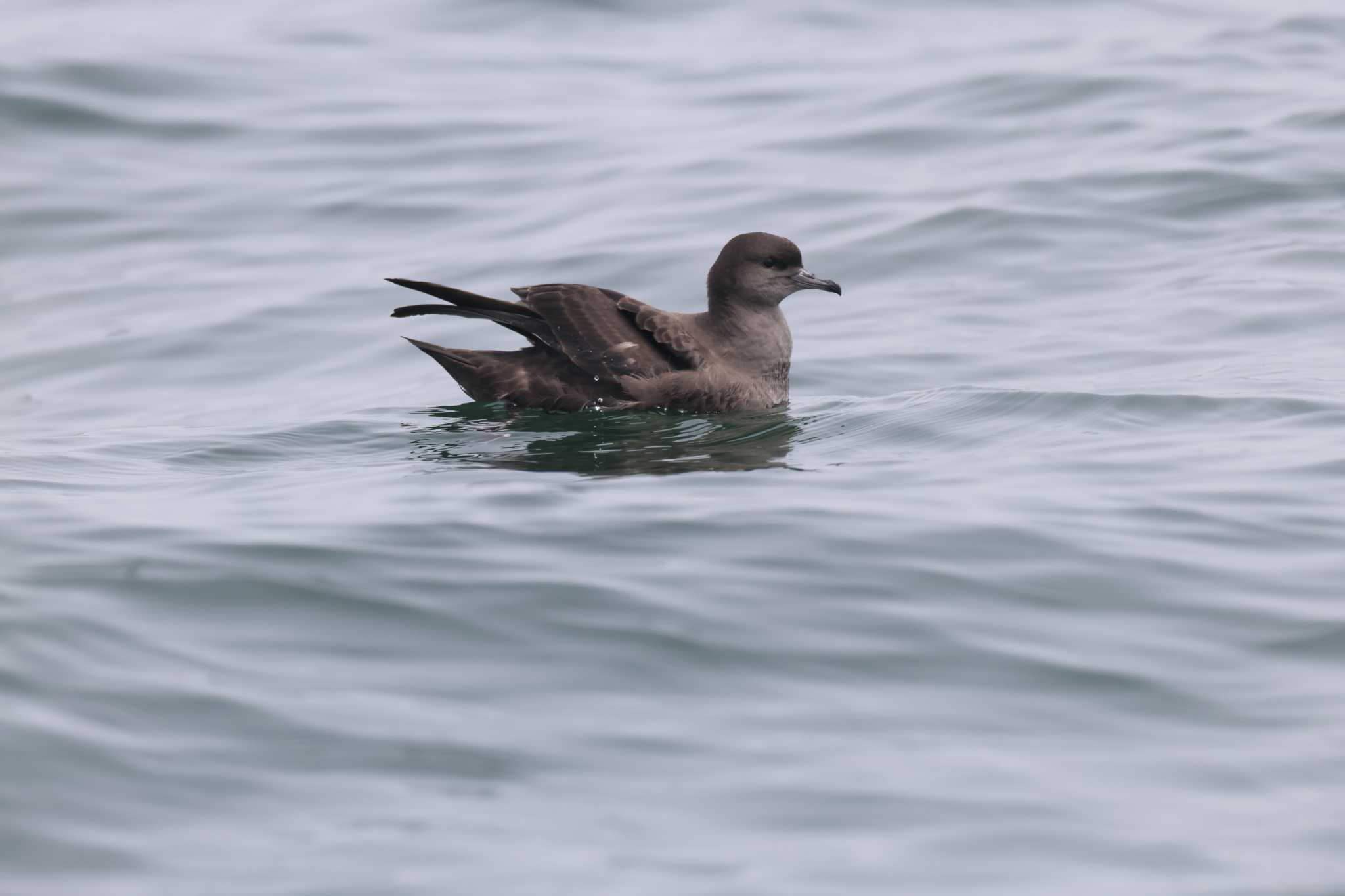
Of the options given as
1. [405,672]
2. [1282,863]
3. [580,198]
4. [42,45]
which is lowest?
[1282,863]

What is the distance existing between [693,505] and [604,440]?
5.24 ft

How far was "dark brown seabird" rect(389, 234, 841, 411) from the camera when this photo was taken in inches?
340

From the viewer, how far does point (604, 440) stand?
26.9 ft

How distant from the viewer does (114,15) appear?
67.9 feet

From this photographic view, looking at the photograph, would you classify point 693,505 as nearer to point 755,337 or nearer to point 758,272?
point 755,337

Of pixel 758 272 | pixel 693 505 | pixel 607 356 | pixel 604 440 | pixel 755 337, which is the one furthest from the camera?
pixel 758 272

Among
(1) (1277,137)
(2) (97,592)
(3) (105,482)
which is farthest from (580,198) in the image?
(2) (97,592)

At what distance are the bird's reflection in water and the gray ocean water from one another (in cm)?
5

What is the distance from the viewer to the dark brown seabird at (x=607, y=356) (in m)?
8.63

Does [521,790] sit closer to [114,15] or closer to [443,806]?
[443,806]

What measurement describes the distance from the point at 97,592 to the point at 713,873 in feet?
8.06

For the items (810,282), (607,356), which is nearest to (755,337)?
(810,282)

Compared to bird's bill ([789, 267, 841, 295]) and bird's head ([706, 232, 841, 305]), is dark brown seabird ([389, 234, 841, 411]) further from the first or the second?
bird's bill ([789, 267, 841, 295])

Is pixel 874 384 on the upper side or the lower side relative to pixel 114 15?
lower
